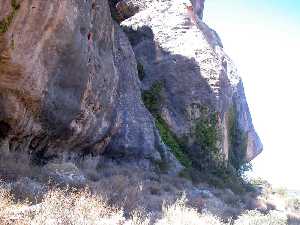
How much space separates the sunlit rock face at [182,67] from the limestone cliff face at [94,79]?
2.2 inches

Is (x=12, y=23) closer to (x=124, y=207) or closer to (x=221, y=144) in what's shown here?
(x=124, y=207)

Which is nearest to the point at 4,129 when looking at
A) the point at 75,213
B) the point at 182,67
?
the point at 75,213

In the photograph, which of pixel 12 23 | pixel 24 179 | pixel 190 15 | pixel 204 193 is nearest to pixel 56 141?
pixel 24 179

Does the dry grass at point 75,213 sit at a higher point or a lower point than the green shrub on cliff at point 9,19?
lower

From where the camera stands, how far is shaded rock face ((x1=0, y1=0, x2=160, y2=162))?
934 centimetres

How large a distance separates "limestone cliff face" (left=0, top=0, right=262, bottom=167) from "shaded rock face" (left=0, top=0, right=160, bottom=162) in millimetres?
24

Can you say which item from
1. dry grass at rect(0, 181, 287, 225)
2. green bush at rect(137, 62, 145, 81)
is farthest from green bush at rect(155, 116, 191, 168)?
dry grass at rect(0, 181, 287, 225)

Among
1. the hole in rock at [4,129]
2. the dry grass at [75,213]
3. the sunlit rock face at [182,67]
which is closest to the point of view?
the dry grass at [75,213]

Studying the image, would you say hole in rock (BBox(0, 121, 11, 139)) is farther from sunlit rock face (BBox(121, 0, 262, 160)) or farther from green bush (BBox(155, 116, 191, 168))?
sunlit rock face (BBox(121, 0, 262, 160))

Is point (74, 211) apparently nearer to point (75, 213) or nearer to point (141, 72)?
point (75, 213)

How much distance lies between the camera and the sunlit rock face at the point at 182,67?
2178 cm

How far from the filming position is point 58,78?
10.6 metres

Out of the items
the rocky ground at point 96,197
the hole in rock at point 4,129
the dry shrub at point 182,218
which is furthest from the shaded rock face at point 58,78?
the dry shrub at point 182,218

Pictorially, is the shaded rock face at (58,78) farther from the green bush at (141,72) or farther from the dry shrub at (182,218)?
the green bush at (141,72)
